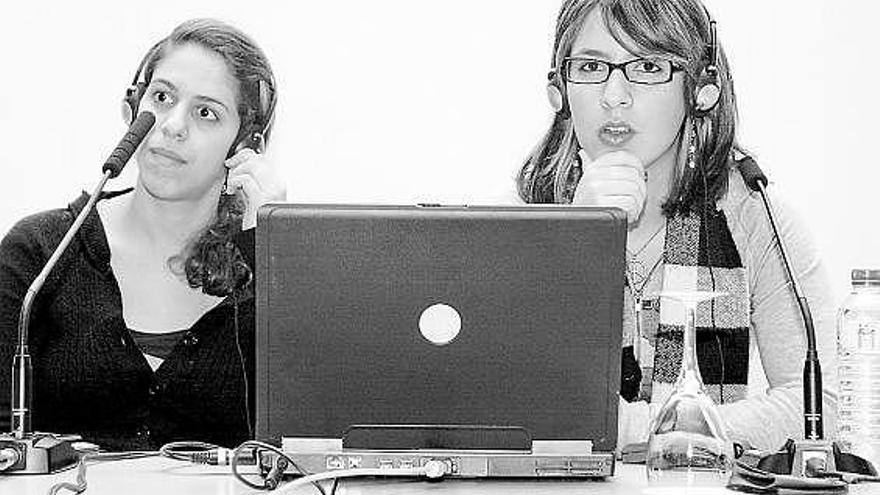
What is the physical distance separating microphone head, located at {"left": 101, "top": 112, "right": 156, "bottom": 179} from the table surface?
1.37 ft

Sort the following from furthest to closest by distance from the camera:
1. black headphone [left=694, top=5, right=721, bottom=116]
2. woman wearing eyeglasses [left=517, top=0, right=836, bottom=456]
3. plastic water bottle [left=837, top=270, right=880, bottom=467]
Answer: black headphone [left=694, top=5, right=721, bottom=116] < woman wearing eyeglasses [left=517, top=0, right=836, bottom=456] < plastic water bottle [left=837, top=270, right=880, bottom=467]

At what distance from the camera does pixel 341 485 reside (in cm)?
152

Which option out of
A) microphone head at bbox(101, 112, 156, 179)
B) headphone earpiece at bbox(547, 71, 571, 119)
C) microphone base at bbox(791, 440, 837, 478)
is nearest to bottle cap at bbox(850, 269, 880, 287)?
microphone base at bbox(791, 440, 837, 478)

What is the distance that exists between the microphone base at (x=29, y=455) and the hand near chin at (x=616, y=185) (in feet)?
3.49

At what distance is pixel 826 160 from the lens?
2566mm

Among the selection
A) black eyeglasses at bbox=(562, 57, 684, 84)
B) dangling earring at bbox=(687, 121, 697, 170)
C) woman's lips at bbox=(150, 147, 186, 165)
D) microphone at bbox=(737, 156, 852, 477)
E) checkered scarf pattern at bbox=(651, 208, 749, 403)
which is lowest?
microphone at bbox=(737, 156, 852, 477)

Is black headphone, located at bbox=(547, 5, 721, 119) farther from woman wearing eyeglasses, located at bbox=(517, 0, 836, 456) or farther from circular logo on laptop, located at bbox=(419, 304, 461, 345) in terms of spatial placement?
circular logo on laptop, located at bbox=(419, 304, 461, 345)

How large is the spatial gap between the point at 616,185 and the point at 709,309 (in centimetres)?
28

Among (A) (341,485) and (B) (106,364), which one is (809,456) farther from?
(B) (106,364)

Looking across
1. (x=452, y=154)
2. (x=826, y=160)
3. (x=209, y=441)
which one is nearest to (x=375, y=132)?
(x=452, y=154)

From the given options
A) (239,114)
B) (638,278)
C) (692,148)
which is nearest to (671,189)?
(692,148)

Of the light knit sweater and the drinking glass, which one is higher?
the light knit sweater

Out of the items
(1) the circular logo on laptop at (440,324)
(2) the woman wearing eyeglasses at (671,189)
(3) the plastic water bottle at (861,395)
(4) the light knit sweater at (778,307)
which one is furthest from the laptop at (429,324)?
(2) the woman wearing eyeglasses at (671,189)

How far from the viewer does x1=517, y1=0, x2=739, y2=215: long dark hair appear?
7.98 feet
